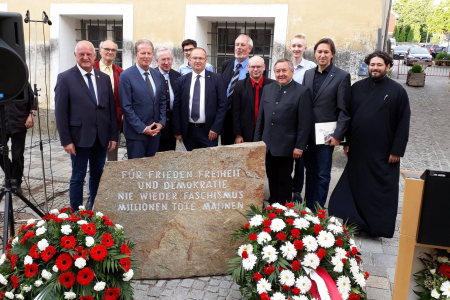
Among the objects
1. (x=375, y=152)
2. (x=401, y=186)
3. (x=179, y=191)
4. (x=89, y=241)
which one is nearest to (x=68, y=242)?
(x=89, y=241)

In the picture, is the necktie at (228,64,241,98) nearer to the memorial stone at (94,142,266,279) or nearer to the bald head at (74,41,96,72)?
the bald head at (74,41,96,72)

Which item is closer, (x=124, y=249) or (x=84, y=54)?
(x=124, y=249)

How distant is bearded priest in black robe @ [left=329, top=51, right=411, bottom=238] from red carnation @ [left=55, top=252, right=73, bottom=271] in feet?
9.36

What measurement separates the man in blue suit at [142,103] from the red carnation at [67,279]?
2.19 meters

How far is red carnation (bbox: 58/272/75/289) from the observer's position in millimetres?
2754

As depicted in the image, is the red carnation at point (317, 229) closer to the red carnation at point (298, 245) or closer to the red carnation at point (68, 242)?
the red carnation at point (298, 245)

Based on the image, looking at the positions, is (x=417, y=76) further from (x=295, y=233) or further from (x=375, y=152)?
(x=295, y=233)

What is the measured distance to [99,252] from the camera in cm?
289

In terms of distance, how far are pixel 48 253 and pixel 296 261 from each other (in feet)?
5.69

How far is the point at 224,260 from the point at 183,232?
17.5 inches

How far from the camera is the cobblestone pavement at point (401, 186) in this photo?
350 cm

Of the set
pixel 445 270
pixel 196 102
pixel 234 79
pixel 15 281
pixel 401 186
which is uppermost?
pixel 234 79

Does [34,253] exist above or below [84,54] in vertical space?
below

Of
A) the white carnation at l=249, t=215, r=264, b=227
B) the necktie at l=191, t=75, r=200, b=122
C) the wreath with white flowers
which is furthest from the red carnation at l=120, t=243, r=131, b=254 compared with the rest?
the necktie at l=191, t=75, r=200, b=122
